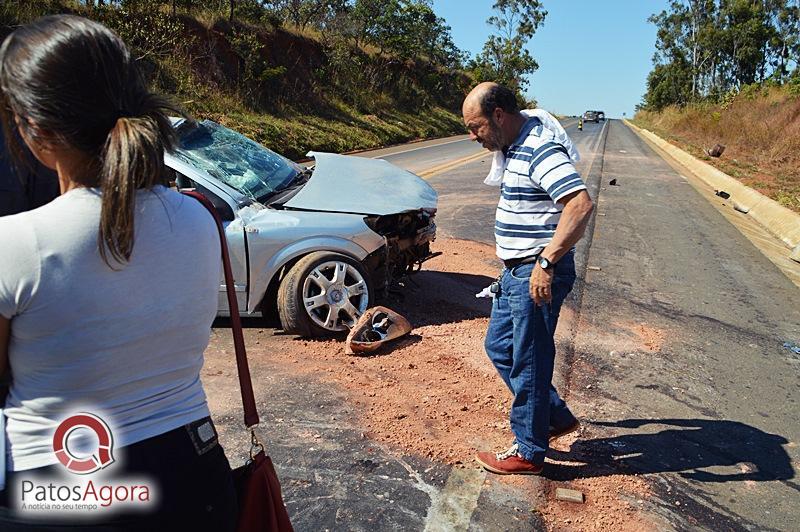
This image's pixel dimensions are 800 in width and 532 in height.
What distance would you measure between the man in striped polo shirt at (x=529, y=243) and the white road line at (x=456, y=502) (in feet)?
0.39

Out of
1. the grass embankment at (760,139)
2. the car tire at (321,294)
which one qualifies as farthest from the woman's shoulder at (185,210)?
the grass embankment at (760,139)

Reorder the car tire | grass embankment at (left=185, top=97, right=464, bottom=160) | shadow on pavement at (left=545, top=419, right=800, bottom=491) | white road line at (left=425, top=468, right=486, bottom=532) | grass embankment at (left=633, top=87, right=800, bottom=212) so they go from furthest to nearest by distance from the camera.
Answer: grass embankment at (left=185, top=97, right=464, bottom=160), grass embankment at (left=633, top=87, right=800, bottom=212), the car tire, shadow on pavement at (left=545, top=419, right=800, bottom=491), white road line at (left=425, top=468, right=486, bottom=532)

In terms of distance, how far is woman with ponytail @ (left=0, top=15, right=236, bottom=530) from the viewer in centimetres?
125

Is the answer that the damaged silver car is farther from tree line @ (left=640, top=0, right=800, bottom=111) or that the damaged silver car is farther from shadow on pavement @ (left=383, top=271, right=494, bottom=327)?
tree line @ (left=640, top=0, right=800, bottom=111)

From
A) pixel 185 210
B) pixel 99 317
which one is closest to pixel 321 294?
pixel 185 210

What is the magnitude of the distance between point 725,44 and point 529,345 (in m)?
63.8

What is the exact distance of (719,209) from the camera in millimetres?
14094

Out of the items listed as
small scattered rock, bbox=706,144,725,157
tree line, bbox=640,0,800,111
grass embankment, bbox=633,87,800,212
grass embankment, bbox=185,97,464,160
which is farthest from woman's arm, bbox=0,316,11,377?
tree line, bbox=640,0,800,111

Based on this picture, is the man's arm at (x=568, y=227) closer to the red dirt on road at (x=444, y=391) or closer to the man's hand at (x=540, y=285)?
the man's hand at (x=540, y=285)

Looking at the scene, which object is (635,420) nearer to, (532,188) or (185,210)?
(532,188)

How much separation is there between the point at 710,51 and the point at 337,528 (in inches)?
2620

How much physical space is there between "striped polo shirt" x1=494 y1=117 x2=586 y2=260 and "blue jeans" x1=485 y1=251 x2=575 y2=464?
0.13m

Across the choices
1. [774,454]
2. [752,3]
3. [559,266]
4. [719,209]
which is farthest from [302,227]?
[752,3]

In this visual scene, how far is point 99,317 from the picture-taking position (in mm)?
1299
